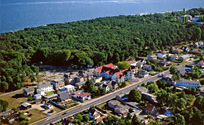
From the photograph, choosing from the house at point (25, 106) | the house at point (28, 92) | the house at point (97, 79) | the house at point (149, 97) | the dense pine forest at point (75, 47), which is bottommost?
the house at point (25, 106)

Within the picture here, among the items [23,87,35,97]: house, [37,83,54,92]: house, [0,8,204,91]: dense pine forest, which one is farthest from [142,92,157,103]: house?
[23,87,35,97]: house

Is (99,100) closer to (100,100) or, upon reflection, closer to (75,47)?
(100,100)

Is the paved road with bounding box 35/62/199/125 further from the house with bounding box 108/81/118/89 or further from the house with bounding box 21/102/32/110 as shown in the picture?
the house with bounding box 21/102/32/110

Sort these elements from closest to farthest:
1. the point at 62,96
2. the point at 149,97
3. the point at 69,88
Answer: the point at 149,97 < the point at 62,96 < the point at 69,88

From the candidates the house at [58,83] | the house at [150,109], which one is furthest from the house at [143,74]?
the house at [58,83]

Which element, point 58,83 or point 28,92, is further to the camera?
point 58,83

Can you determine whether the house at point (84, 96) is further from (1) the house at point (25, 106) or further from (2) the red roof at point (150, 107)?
(2) the red roof at point (150, 107)

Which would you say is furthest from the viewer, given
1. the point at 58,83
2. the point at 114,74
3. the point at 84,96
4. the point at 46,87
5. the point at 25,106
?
the point at 114,74

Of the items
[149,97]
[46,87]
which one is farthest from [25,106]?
[149,97]

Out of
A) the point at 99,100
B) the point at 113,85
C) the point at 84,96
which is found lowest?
the point at 99,100
